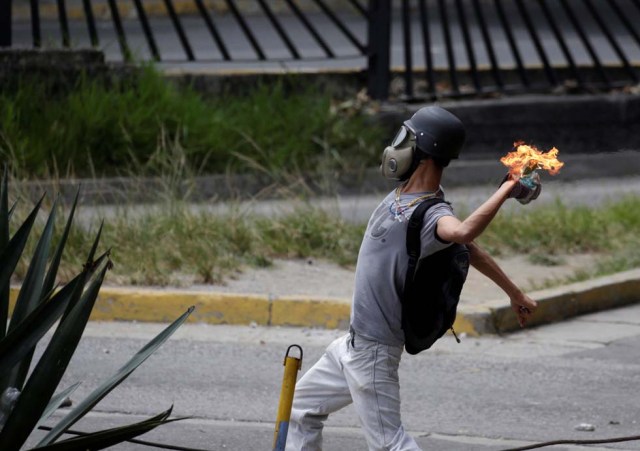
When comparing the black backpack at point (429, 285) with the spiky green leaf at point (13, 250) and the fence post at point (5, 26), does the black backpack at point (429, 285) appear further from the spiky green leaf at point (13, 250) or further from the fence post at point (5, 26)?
the fence post at point (5, 26)

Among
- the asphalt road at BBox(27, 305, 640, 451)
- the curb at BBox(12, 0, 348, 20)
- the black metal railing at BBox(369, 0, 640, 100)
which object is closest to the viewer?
the asphalt road at BBox(27, 305, 640, 451)

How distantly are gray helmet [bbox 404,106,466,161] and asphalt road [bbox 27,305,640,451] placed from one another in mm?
1656

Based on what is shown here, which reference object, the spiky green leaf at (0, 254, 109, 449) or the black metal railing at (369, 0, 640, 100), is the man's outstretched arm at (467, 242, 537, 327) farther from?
the black metal railing at (369, 0, 640, 100)

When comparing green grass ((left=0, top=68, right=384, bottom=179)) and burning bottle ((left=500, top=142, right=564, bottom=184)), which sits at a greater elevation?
burning bottle ((left=500, top=142, right=564, bottom=184))

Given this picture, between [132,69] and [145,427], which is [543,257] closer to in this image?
[132,69]

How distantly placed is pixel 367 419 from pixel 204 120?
6.53 meters

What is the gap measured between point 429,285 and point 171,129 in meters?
6.52

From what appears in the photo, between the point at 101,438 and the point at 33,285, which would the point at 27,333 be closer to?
the point at 101,438

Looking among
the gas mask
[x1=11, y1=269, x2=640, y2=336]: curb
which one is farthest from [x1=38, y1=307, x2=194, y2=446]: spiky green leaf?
[x1=11, y1=269, x2=640, y2=336]: curb

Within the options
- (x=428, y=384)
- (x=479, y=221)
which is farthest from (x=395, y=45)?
(x=479, y=221)

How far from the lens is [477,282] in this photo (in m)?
7.98

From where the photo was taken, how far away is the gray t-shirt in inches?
156

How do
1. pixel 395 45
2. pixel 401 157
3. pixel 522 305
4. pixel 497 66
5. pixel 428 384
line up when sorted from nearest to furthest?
pixel 401 157, pixel 522 305, pixel 428 384, pixel 497 66, pixel 395 45

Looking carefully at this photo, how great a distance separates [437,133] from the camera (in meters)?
3.98
